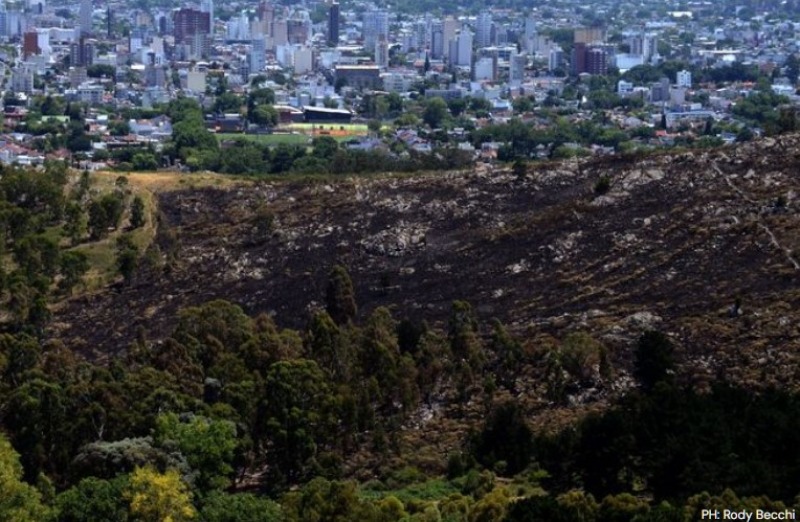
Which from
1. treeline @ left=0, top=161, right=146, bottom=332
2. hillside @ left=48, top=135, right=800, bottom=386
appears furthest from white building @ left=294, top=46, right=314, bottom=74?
hillside @ left=48, top=135, right=800, bottom=386

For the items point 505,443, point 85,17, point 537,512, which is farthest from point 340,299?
point 85,17

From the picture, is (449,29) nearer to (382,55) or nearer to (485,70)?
(382,55)

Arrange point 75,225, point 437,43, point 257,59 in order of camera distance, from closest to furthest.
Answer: point 75,225 < point 257,59 < point 437,43

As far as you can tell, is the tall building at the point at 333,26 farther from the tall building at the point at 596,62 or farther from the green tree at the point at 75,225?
the green tree at the point at 75,225

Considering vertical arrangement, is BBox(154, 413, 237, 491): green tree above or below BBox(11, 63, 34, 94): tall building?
above

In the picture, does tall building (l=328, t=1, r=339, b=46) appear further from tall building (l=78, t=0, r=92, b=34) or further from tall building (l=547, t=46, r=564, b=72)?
tall building (l=547, t=46, r=564, b=72)
